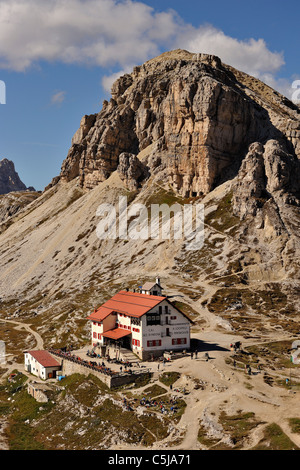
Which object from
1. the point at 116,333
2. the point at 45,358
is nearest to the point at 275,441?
the point at 116,333

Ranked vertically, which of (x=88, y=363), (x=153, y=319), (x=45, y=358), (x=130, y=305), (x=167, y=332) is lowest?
(x=45, y=358)

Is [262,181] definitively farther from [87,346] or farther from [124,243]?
[87,346]

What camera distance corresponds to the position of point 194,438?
59.7 metres

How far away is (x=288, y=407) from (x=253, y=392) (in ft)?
23.9

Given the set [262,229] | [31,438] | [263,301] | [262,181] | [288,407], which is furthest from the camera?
[262,181]

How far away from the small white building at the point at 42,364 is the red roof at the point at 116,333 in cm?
1140

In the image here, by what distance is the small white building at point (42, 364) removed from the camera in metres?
93.0

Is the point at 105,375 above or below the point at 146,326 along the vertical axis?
below

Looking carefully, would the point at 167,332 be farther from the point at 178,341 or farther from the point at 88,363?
the point at 88,363

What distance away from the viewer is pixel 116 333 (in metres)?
95.7

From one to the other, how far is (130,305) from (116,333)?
21.0 ft

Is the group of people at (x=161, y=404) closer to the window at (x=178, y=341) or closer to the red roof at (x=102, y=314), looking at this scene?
the window at (x=178, y=341)

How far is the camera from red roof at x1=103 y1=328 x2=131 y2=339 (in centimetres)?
9381

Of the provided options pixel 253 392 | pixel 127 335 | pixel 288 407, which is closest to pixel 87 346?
pixel 127 335
